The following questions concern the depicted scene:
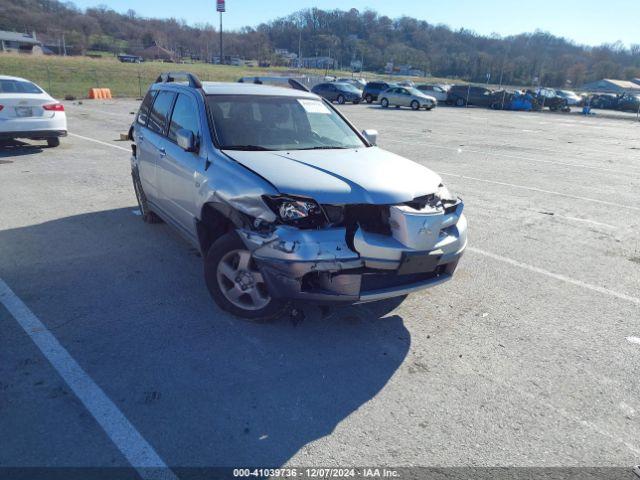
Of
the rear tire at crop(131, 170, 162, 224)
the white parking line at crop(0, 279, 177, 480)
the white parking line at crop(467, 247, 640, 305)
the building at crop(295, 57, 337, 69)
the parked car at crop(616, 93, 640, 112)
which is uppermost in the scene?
the building at crop(295, 57, 337, 69)

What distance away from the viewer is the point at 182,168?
4.65 meters

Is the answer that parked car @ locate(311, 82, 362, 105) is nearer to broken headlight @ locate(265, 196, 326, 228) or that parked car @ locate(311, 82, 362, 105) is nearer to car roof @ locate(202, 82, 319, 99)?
car roof @ locate(202, 82, 319, 99)

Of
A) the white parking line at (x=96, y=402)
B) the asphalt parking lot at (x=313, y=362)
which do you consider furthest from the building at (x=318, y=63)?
the white parking line at (x=96, y=402)

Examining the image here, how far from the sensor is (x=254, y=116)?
4.81 m

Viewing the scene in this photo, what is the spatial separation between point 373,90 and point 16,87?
28.9m

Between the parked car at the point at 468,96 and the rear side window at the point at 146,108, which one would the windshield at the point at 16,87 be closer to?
the rear side window at the point at 146,108

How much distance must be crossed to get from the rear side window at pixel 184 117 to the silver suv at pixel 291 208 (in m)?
0.01

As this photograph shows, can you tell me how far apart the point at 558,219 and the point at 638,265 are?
1.94m

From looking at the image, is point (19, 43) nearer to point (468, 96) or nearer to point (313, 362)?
point (468, 96)

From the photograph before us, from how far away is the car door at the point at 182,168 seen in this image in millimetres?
4434

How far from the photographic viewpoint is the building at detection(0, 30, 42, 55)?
94812mm

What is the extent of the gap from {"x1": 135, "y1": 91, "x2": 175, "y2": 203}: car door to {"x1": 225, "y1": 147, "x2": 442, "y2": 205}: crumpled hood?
159 centimetres

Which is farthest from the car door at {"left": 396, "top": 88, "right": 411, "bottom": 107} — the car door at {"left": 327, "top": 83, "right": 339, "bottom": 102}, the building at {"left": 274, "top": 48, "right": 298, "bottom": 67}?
the building at {"left": 274, "top": 48, "right": 298, "bottom": 67}

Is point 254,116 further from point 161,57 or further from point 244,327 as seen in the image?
point 161,57
